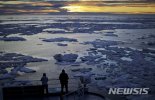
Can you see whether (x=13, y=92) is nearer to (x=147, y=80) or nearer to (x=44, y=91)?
(x=44, y=91)

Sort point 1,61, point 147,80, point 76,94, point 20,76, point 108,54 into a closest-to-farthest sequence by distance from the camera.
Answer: point 76,94
point 147,80
point 20,76
point 1,61
point 108,54

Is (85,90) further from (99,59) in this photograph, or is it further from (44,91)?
(99,59)

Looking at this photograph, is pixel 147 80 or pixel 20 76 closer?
pixel 147 80

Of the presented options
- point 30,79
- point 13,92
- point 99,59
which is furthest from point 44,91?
point 99,59

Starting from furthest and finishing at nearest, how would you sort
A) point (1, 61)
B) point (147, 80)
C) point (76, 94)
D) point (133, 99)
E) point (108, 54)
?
point (108, 54)
point (1, 61)
point (147, 80)
point (133, 99)
point (76, 94)

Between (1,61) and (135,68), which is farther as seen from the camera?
(1,61)

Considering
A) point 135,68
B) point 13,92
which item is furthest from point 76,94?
point 135,68

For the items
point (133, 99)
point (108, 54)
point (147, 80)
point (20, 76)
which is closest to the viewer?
point (133, 99)

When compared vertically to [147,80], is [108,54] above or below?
above

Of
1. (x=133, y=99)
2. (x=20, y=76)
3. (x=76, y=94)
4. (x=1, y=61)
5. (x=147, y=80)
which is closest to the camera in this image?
(x=76, y=94)
